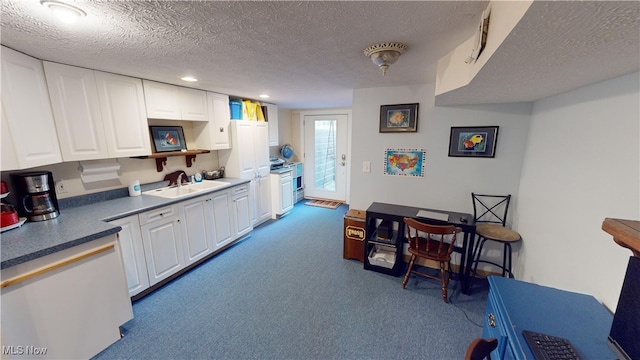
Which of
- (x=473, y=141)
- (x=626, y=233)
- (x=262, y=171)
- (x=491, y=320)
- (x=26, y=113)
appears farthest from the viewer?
(x=262, y=171)

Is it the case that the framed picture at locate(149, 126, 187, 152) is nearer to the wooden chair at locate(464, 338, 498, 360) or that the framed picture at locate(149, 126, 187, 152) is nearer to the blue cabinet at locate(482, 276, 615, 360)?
the wooden chair at locate(464, 338, 498, 360)

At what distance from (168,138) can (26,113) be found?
1.27 m

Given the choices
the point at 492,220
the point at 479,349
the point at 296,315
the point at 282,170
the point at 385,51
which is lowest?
the point at 296,315

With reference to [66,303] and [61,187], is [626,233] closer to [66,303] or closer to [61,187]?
[66,303]

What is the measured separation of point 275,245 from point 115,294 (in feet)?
5.89

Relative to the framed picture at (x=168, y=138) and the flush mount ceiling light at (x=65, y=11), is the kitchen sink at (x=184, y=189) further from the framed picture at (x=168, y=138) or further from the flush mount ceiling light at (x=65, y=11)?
the flush mount ceiling light at (x=65, y=11)

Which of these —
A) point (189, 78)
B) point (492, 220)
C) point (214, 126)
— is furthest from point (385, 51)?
point (214, 126)

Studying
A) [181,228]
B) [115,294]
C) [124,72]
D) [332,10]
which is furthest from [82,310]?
[332,10]

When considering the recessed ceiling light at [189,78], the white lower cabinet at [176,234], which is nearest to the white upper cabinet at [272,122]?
the white lower cabinet at [176,234]

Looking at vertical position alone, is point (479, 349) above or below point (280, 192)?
above

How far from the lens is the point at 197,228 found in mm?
2680

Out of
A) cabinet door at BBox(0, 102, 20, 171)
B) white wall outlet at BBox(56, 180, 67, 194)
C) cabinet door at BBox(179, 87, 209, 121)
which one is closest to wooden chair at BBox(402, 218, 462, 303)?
cabinet door at BBox(179, 87, 209, 121)

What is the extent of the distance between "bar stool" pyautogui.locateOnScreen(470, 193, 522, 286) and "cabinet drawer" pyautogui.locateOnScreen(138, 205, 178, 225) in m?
2.96

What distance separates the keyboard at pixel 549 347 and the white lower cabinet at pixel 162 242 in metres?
2.70
